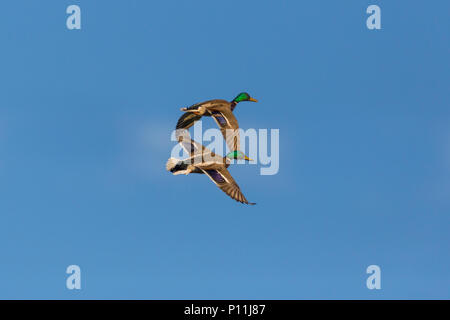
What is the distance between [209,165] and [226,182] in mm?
1829

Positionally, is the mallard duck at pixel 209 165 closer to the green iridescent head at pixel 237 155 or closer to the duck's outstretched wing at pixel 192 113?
the green iridescent head at pixel 237 155

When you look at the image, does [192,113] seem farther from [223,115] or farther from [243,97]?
[243,97]

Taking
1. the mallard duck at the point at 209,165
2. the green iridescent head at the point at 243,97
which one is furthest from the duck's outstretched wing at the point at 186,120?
the green iridescent head at the point at 243,97

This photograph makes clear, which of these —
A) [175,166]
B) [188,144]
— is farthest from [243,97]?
[175,166]

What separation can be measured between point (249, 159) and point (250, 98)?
6.10 metres

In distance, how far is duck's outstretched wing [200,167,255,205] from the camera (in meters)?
51.6

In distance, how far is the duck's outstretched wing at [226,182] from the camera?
51641 mm

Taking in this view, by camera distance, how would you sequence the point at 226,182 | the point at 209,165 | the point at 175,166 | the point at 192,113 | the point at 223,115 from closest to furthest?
the point at 226,182
the point at 209,165
the point at 175,166
the point at 223,115
the point at 192,113

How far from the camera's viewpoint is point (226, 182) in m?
52.8

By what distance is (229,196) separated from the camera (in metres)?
51.7

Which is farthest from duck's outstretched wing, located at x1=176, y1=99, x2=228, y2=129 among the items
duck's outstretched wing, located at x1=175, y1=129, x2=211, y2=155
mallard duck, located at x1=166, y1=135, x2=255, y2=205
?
mallard duck, located at x1=166, y1=135, x2=255, y2=205
